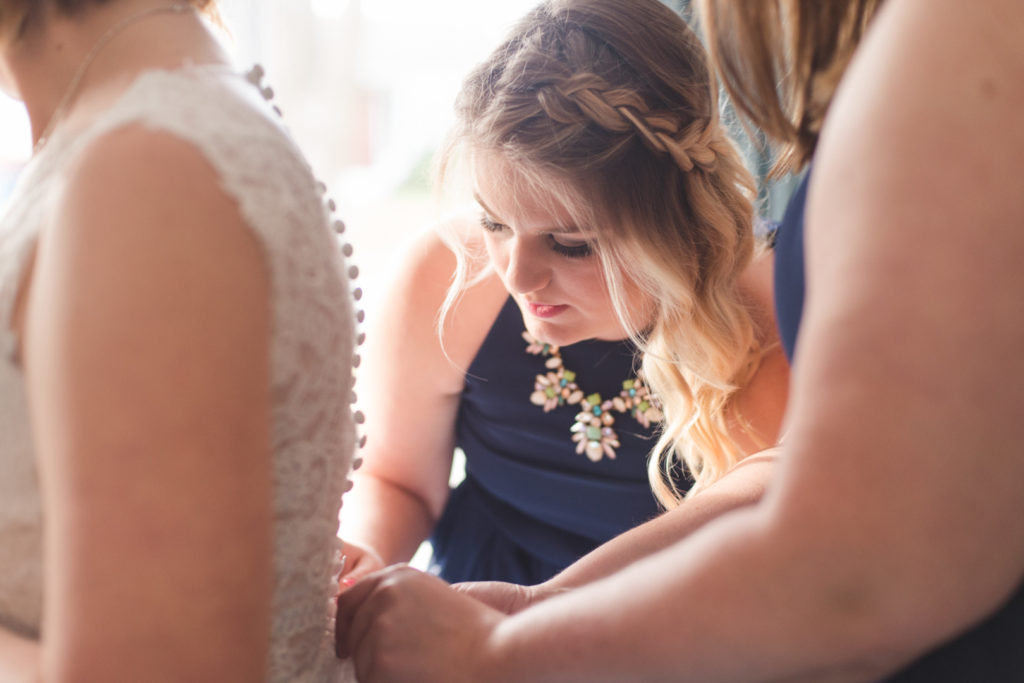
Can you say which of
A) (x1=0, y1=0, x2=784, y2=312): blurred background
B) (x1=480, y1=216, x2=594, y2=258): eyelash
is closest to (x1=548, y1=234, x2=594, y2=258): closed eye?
(x1=480, y1=216, x2=594, y2=258): eyelash

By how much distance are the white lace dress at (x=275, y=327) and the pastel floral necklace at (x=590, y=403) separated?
2.31ft

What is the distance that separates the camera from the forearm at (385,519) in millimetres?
1264

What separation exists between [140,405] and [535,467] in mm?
925

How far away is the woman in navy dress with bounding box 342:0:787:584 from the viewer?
1.03m

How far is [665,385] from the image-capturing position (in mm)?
1243

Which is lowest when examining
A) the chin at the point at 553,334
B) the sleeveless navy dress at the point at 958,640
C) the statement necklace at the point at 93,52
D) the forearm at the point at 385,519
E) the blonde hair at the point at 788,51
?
the forearm at the point at 385,519

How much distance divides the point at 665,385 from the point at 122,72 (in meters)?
0.87

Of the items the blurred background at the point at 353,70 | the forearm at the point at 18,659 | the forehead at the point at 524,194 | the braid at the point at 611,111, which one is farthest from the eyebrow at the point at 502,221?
the blurred background at the point at 353,70

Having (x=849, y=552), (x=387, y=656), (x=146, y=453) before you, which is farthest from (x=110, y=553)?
(x=849, y=552)

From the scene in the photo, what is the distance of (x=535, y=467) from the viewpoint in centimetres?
134

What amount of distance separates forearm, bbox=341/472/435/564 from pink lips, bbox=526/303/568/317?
0.40 m

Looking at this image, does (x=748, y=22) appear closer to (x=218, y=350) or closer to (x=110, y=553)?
(x=218, y=350)

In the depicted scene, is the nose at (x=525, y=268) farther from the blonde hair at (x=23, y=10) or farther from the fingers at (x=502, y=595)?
the blonde hair at (x=23, y=10)

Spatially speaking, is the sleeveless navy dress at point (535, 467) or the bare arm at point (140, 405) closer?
the bare arm at point (140, 405)
